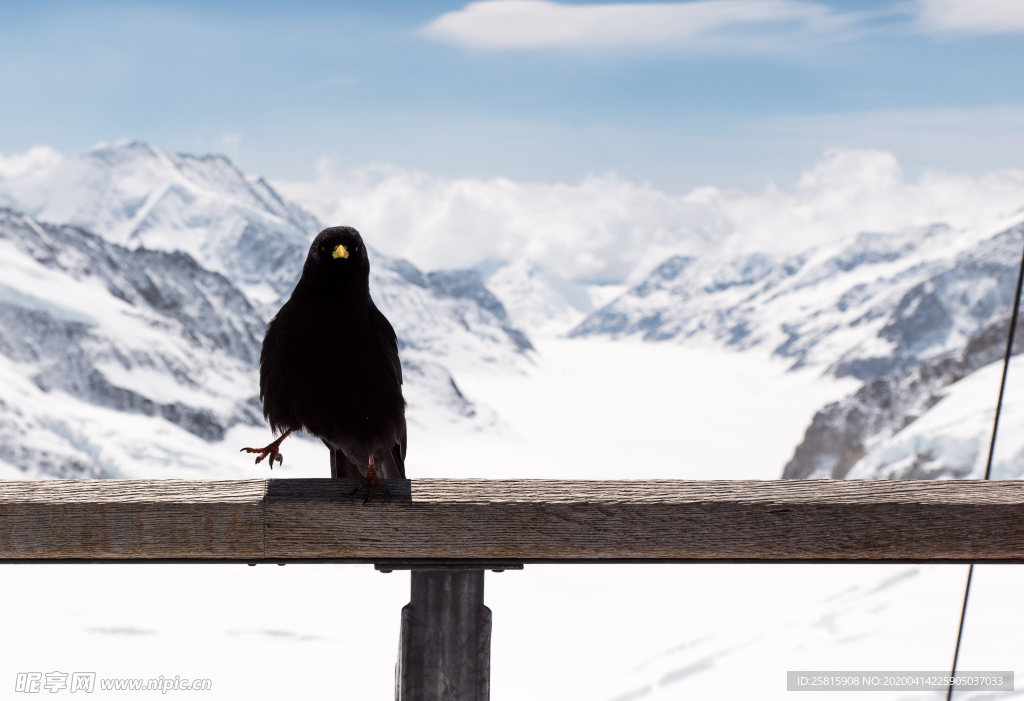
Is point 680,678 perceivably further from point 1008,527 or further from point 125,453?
point 125,453

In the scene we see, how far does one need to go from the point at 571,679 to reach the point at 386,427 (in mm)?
1277

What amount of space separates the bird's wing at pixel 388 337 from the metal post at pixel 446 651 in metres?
1.18

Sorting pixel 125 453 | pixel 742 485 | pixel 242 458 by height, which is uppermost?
pixel 242 458

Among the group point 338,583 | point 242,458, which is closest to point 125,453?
point 242,458

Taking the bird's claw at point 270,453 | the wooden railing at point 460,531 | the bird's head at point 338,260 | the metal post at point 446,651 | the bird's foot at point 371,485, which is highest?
the bird's head at point 338,260

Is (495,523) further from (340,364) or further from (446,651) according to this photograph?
(340,364)

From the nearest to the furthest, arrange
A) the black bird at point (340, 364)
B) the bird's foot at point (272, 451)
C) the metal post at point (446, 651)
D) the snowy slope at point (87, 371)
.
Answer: the metal post at point (446, 651) < the black bird at point (340, 364) < the bird's foot at point (272, 451) < the snowy slope at point (87, 371)

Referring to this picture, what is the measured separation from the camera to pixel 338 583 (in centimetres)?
476

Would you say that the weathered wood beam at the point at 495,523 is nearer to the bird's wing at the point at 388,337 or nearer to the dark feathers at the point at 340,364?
the dark feathers at the point at 340,364

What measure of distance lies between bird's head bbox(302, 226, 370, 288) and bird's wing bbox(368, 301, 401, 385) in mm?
120

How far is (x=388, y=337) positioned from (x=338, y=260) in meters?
0.32

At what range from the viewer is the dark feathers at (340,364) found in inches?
122

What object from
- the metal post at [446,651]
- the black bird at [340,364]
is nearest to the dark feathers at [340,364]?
the black bird at [340,364]

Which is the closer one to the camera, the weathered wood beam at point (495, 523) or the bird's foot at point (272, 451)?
the weathered wood beam at point (495, 523)
